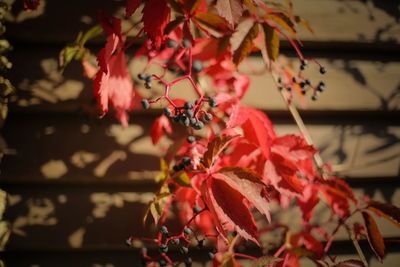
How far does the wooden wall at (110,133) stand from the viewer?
0.83 m

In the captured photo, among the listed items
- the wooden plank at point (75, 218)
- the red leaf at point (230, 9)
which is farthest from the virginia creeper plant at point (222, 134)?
the wooden plank at point (75, 218)

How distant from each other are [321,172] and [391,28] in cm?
65

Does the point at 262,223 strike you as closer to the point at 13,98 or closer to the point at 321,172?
the point at 321,172

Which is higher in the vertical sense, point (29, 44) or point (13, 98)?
point (29, 44)

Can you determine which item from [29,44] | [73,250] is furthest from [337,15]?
[73,250]

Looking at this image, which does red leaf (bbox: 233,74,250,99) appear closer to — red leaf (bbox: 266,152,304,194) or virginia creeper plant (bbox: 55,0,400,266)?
virginia creeper plant (bbox: 55,0,400,266)

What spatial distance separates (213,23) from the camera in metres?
0.57

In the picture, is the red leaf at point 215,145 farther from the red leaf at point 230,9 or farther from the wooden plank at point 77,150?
the wooden plank at point 77,150

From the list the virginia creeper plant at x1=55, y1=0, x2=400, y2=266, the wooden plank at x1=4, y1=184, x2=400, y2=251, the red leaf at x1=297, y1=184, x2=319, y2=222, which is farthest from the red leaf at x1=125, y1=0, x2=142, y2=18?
the red leaf at x1=297, y1=184, x2=319, y2=222

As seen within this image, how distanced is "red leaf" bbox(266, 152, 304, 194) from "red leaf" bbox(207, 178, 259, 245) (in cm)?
16

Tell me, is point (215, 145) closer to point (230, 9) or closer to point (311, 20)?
point (230, 9)

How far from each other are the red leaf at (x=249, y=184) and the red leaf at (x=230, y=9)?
34 cm

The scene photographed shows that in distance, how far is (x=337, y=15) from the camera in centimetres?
90

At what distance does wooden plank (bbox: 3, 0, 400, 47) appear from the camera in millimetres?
810
